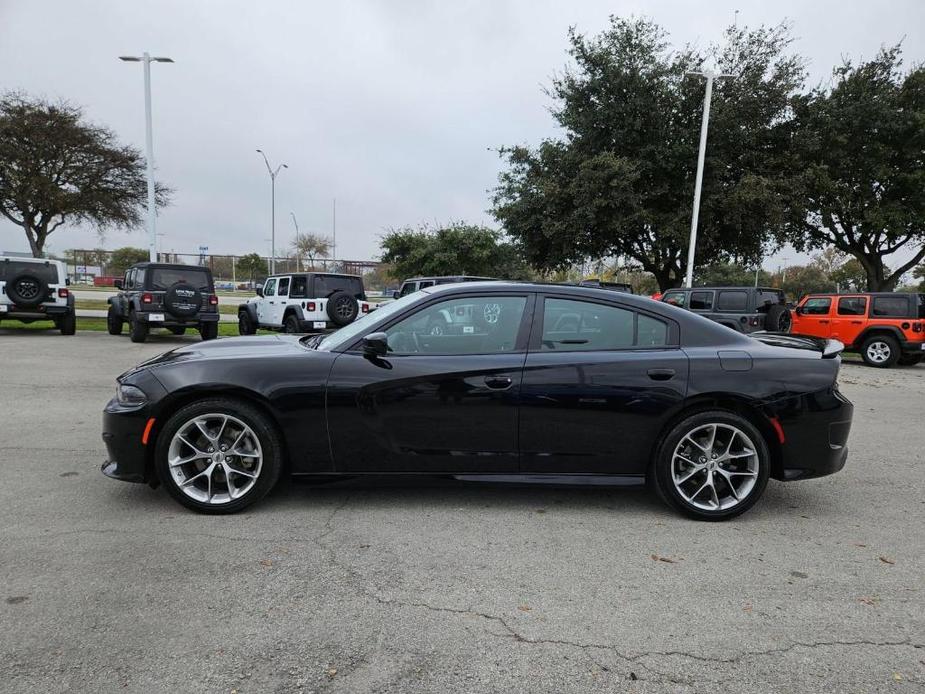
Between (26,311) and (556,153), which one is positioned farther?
(556,153)

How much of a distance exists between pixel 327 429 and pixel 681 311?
2.43m

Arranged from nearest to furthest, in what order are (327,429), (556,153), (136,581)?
(136,581) → (327,429) → (556,153)

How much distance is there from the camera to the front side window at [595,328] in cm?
375

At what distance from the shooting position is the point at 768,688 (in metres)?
2.18

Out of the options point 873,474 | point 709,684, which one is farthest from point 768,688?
point 873,474

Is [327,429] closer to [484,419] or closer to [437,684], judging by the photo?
[484,419]

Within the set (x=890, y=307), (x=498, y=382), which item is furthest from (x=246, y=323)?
(x=890, y=307)

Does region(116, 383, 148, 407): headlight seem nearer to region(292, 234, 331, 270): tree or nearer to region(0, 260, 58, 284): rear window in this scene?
region(0, 260, 58, 284): rear window

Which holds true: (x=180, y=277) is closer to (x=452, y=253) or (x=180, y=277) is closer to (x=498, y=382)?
Answer: (x=498, y=382)

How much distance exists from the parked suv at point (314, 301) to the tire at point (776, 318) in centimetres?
977

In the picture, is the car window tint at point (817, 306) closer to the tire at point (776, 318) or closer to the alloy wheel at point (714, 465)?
the tire at point (776, 318)

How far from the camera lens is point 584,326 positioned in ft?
12.5

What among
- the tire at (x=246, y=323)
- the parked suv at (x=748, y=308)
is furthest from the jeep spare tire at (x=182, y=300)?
the parked suv at (x=748, y=308)

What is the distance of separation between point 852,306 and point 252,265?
7481 centimetres
